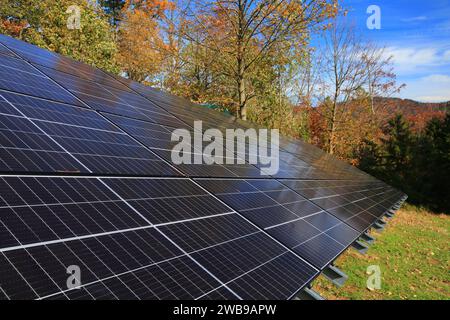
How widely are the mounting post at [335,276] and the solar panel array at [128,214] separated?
343mm

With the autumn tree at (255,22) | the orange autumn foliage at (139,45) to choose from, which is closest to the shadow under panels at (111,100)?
the autumn tree at (255,22)

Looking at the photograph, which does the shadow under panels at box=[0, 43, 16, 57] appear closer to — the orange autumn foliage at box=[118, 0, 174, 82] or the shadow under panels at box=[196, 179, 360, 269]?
the shadow under panels at box=[196, 179, 360, 269]

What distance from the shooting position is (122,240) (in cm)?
342

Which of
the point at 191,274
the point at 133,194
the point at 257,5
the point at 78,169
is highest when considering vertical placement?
the point at 257,5

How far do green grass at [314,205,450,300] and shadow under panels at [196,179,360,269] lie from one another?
→ 15.8 ft

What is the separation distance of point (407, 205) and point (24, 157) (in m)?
36.9

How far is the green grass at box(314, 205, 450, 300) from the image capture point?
36.9 ft

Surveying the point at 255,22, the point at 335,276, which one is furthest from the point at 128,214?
the point at 255,22

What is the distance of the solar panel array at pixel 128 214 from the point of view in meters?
2.85

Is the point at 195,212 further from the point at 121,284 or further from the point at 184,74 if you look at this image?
the point at 184,74

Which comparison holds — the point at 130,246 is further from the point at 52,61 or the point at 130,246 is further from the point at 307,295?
the point at 52,61

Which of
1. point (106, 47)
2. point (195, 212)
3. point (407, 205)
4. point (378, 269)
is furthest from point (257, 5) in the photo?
point (407, 205)

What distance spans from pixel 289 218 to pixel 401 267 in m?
11.0

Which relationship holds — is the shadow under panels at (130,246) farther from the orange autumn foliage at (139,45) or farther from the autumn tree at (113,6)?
the autumn tree at (113,6)
